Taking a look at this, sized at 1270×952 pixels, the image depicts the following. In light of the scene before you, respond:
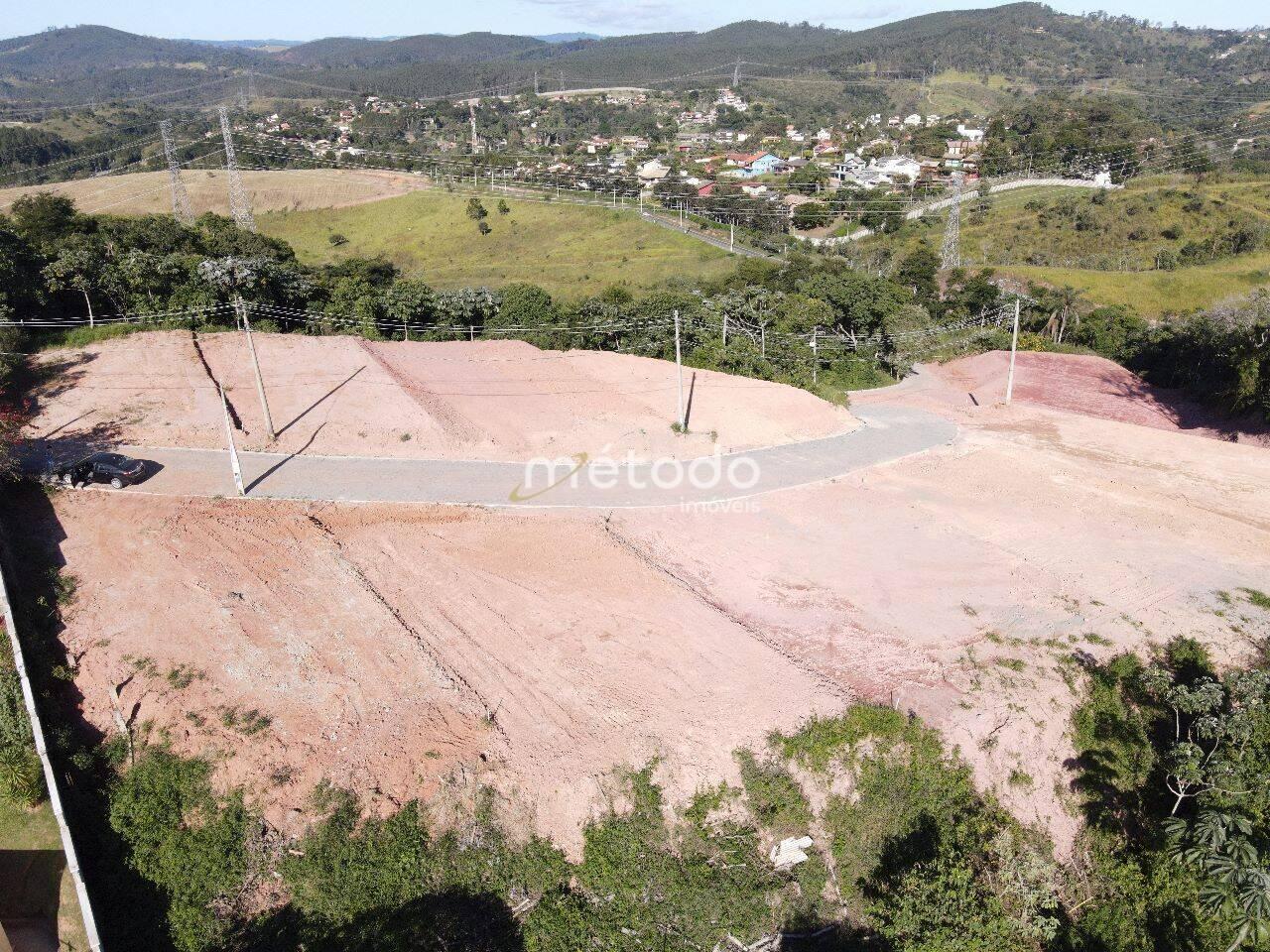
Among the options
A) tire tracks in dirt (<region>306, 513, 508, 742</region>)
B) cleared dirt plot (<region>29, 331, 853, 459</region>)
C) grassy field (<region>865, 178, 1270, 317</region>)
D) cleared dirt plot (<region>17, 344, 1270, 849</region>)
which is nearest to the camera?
cleared dirt plot (<region>17, 344, 1270, 849</region>)

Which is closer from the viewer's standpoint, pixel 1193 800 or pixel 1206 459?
pixel 1193 800

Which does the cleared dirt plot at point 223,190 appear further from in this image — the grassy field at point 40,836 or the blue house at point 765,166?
the grassy field at point 40,836

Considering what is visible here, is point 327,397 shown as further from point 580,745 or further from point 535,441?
point 580,745

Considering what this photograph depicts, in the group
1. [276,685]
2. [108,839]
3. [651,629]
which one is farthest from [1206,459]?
Result: [108,839]

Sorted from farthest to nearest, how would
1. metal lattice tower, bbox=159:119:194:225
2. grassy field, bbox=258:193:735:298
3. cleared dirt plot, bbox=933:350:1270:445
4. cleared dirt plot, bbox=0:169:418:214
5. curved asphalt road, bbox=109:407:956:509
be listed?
cleared dirt plot, bbox=0:169:418:214 < metal lattice tower, bbox=159:119:194:225 < grassy field, bbox=258:193:735:298 < cleared dirt plot, bbox=933:350:1270:445 < curved asphalt road, bbox=109:407:956:509

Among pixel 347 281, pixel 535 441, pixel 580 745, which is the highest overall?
pixel 347 281

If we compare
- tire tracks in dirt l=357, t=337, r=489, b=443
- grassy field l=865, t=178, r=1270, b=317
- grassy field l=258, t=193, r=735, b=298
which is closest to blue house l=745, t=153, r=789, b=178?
grassy field l=865, t=178, r=1270, b=317

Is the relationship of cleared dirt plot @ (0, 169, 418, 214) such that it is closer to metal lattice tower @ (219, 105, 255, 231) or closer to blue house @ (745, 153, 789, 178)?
metal lattice tower @ (219, 105, 255, 231)

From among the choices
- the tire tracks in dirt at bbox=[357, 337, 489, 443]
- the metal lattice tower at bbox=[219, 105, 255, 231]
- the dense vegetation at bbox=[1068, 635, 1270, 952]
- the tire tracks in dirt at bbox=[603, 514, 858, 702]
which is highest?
the metal lattice tower at bbox=[219, 105, 255, 231]
